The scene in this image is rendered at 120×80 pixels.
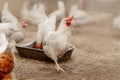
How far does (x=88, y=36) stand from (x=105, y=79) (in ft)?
7.96

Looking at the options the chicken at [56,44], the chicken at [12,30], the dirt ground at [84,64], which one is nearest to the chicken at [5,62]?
the dirt ground at [84,64]

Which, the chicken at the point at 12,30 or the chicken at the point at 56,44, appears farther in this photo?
the chicken at the point at 12,30

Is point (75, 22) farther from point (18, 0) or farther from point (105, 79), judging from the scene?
point (105, 79)

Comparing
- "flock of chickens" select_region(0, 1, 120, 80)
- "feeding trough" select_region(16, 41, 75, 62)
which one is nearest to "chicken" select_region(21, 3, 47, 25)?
"flock of chickens" select_region(0, 1, 120, 80)

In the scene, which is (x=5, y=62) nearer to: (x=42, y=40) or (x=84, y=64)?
(x=42, y=40)

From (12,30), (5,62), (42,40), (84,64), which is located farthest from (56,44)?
(5,62)

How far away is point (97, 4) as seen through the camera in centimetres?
729

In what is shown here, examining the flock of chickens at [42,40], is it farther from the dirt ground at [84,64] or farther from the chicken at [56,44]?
the dirt ground at [84,64]

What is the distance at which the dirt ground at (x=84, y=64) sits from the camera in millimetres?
2820

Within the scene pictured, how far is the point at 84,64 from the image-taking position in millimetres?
3275

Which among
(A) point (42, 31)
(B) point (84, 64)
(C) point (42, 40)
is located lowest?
(B) point (84, 64)

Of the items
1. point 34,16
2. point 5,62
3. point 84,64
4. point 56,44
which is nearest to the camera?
point 5,62

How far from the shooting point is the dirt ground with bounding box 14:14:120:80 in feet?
9.25

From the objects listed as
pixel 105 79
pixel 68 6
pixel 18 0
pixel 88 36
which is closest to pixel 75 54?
pixel 105 79
